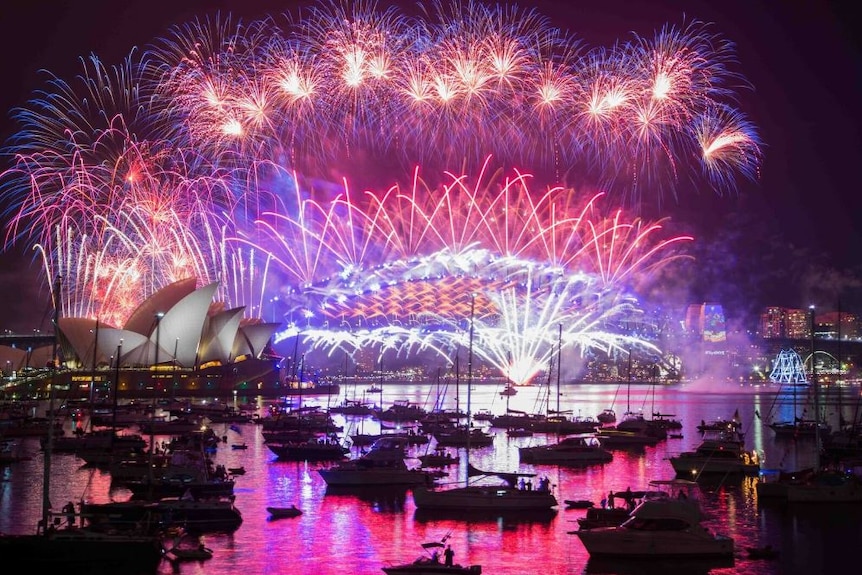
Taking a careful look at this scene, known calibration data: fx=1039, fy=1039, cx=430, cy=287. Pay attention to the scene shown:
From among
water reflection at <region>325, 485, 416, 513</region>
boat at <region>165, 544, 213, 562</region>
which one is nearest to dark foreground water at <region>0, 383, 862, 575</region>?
water reflection at <region>325, 485, 416, 513</region>

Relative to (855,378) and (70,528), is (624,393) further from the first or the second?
(70,528)

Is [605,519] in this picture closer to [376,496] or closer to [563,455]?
[376,496]

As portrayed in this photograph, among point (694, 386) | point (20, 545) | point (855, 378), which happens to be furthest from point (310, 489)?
point (855, 378)

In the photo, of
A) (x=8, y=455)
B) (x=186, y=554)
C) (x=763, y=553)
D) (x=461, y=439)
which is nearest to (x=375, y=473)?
(x=186, y=554)

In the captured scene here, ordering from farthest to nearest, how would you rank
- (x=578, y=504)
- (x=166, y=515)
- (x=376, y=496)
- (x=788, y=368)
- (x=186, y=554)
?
(x=788, y=368) < (x=376, y=496) < (x=578, y=504) < (x=166, y=515) < (x=186, y=554)

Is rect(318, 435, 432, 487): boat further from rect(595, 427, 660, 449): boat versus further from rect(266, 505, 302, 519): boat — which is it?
rect(595, 427, 660, 449): boat

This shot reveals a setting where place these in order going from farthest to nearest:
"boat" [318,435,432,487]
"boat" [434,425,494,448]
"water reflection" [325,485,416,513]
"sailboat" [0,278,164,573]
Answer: "boat" [434,425,494,448] < "boat" [318,435,432,487] < "water reflection" [325,485,416,513] < "sailboat" [0,278,164,573]
